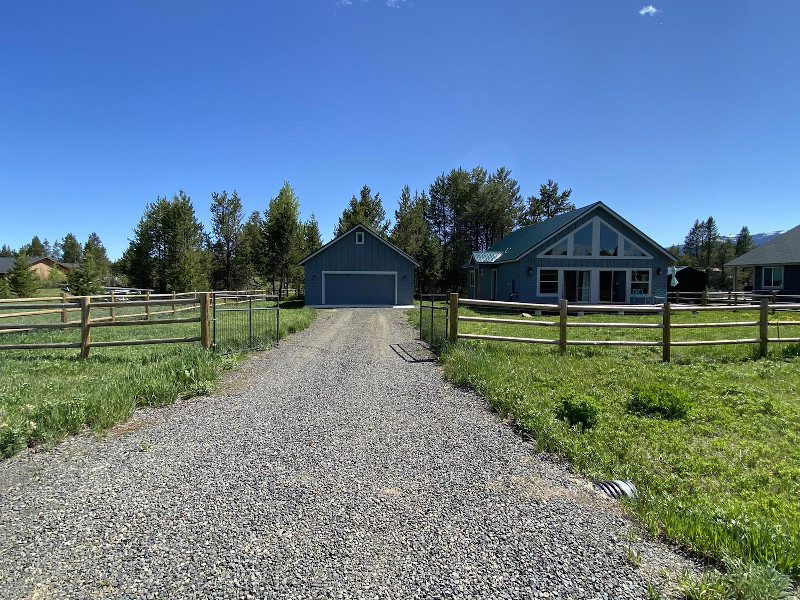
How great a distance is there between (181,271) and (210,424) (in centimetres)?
3546

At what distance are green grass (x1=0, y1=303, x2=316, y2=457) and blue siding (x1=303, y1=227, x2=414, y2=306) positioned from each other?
1565 centimetres

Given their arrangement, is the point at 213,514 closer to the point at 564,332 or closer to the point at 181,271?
the point at 564,332

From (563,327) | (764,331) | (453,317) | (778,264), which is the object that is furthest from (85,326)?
(778,264)

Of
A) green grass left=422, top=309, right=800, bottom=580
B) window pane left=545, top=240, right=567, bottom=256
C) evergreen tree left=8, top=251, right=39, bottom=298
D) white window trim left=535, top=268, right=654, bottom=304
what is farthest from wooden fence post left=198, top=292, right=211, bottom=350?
evergreen tree left=8, top=251, right=39, bottom=298

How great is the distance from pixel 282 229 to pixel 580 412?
30683 mm

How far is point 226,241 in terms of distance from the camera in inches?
1774

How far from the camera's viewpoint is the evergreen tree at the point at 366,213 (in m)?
43.7

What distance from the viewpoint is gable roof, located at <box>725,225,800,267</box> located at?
27.5m

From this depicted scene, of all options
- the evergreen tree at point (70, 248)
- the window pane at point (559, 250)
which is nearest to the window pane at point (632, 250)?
the window pane at point (559, 250)

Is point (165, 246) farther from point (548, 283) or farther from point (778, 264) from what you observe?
point (778, 264)

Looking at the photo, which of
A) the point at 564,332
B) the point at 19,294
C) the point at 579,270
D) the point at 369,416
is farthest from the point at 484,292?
the point at 19,294

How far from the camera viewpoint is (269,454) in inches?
176

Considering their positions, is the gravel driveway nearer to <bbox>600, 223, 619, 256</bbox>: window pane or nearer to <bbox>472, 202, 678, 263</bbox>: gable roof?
<bbox>472, 202, 678, 263</bbox>: gable roof

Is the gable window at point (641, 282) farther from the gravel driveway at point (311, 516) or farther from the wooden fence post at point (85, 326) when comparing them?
the wooden fence post at point (85, 326)
